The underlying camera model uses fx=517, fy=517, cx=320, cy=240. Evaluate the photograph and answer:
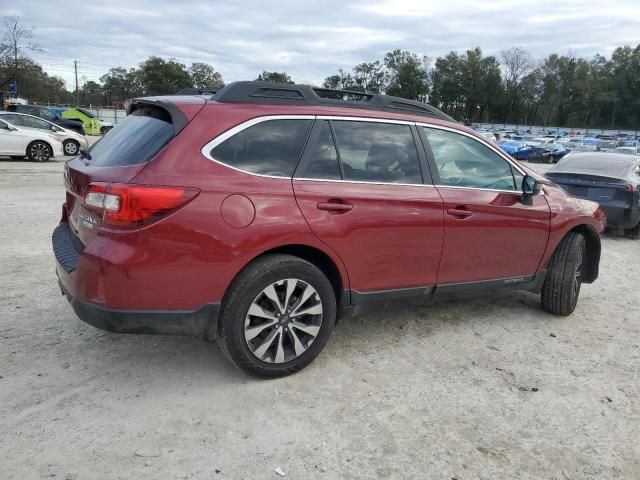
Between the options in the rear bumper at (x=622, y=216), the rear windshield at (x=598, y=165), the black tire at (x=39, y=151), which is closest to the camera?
the rear bumper at (x=622, y=216)

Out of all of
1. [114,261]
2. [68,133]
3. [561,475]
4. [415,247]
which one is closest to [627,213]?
[415,247]

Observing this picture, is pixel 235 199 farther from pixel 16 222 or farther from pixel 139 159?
pixel 16 222

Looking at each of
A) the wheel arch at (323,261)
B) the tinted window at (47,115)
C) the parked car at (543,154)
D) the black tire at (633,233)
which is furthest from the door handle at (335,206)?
the parked car at (543,154)

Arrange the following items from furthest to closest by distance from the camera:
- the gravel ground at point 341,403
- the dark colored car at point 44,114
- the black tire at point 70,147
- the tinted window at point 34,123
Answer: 1. the dark colored car at point 44,114
2. the black tire at point 70,147
3. the tinted window at point 34,123
4. the gravel ground at point 341,403

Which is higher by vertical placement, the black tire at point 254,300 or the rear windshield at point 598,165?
the rear windshield at point 598,165

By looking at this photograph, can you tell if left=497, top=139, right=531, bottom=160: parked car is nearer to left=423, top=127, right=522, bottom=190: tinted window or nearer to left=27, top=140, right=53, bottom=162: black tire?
left=27, top=140, right=53, bottom=162: black tire

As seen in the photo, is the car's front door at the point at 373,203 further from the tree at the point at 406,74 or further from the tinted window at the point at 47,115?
the tree at the point at 406,74

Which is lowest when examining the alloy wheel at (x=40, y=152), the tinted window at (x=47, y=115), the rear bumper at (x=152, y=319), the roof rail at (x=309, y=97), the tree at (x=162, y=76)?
the rear bumper at (x=152, y=319)

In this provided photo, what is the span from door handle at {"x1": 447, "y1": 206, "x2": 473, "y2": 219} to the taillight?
1957 mm

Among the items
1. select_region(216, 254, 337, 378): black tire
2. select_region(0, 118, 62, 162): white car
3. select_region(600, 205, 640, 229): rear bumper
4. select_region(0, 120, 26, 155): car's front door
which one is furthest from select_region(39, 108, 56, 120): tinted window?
select_region(216, 254, 337, 378): black tire

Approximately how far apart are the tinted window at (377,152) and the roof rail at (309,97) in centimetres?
18

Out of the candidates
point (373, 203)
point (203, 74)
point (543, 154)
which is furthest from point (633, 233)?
point (203, 74)

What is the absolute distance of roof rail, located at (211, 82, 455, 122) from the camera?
3.26 meters

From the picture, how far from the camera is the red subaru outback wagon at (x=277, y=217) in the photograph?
2834mm
